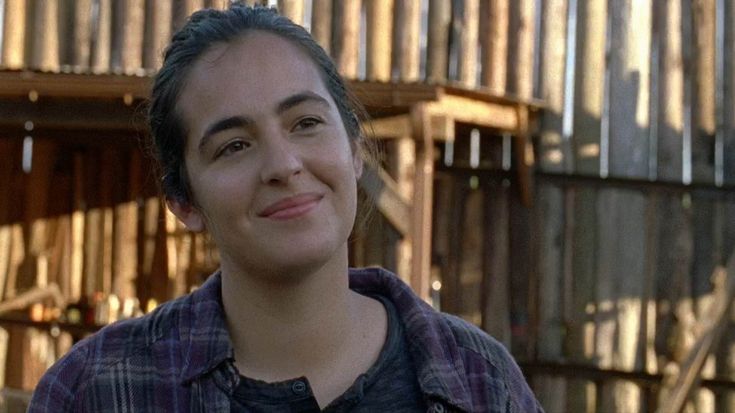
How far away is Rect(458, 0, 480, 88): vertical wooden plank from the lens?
8.69 meters

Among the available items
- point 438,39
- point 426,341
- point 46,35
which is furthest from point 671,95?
point 426,341

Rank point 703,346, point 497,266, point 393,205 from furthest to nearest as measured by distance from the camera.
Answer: point 497,266, point 703,346, point 393,205

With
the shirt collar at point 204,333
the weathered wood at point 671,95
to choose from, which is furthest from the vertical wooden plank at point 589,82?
the shirt collar at point 204,333

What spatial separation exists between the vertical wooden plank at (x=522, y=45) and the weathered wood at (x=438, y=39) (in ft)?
1.28

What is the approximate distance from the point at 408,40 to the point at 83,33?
1.97 m

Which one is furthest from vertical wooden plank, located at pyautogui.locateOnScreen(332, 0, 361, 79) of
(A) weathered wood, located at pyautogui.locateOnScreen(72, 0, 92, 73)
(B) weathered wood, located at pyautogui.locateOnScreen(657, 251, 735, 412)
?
(B) weathered wood, located at pyautogui.locateOnScreen(657, 251, 735, 412)

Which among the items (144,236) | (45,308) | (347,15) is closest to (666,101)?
(347,15)

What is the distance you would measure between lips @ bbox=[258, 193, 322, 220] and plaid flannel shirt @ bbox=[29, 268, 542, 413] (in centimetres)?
27

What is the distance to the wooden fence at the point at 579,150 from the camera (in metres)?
8.66

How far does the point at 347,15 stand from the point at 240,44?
19.7 feet

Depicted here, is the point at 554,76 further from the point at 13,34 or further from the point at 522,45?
the point at 13,34

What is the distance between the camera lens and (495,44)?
8664mm

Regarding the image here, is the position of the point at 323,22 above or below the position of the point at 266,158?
above

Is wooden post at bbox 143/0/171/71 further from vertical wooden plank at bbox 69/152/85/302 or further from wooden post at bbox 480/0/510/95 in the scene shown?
wooden post at bbox 480/0/510/95
